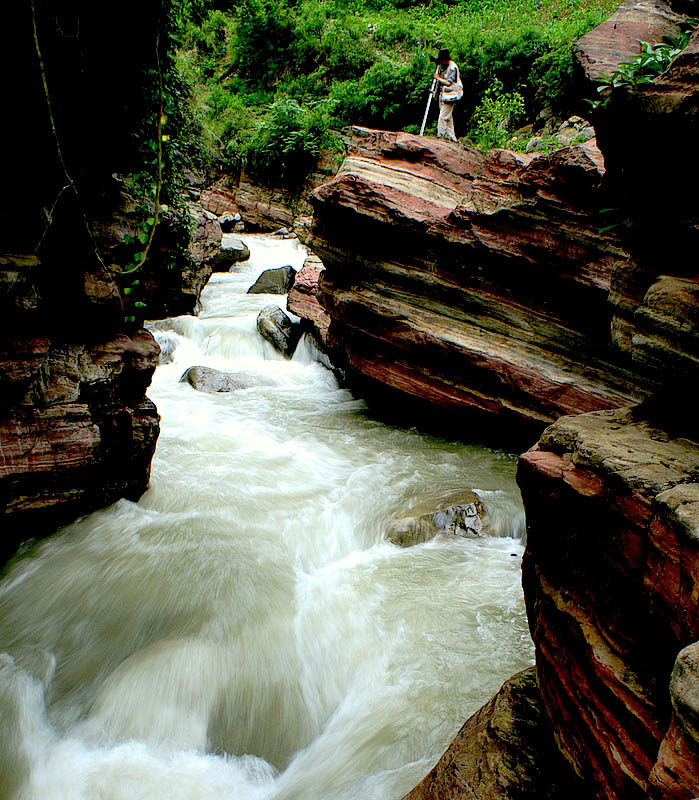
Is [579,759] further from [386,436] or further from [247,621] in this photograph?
[386,436]

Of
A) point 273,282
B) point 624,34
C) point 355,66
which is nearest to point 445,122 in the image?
point 624,34

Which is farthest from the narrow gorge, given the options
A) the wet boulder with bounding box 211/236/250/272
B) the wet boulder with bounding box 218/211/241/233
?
the wet boulder with bounding box 218/211/241/233

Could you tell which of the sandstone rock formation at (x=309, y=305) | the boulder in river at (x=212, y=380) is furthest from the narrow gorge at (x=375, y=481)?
the sandstone rock formation at (x=309, y=305)

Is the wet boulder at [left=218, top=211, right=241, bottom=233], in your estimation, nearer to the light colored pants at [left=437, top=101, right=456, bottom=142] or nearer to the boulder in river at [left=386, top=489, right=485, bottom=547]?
the light colored pants at [left=437, top=101, right=456, bottom=142]

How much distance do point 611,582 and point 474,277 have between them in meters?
5.54

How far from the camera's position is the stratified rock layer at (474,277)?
6.48 metres

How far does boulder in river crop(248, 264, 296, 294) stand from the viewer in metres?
13.9

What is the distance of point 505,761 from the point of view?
99.1 inches

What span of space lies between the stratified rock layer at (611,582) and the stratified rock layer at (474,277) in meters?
3.96

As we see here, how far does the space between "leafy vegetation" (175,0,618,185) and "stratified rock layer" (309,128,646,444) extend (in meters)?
3.48

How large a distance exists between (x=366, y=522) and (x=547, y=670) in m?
3.38

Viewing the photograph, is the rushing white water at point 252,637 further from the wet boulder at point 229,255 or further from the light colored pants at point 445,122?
the wet boulder at point 229,255

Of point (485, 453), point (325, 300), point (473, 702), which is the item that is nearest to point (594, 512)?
point (473, 702)

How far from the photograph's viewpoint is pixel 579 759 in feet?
7.41
